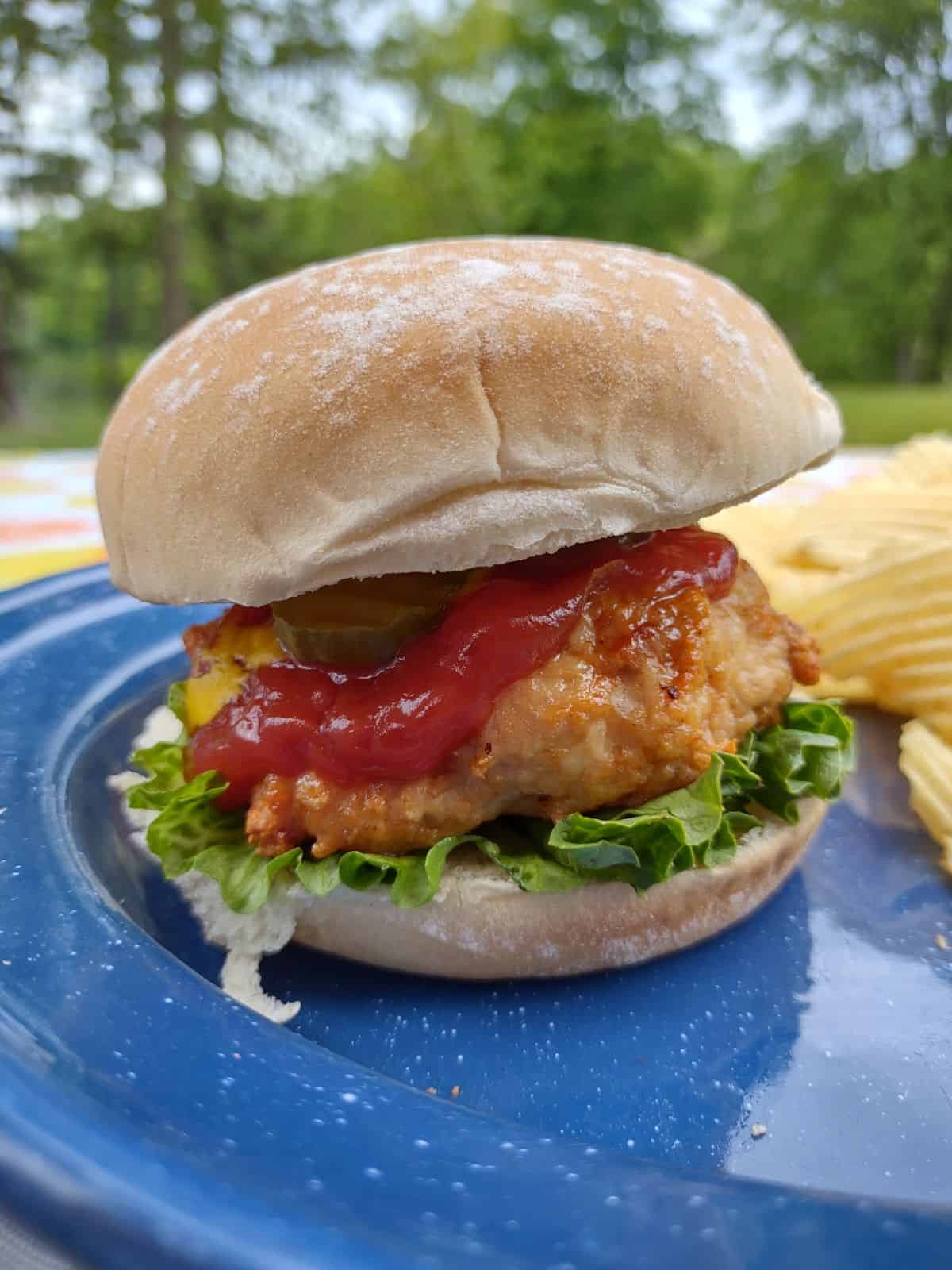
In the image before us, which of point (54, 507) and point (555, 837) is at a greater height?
point (555, 837)

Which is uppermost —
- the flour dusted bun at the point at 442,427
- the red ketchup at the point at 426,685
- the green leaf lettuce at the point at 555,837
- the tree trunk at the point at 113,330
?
the flour dusted bun at the point at 442,427

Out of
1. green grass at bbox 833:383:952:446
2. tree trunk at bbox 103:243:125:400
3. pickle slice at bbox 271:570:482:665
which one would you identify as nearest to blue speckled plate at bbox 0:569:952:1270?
pickle slice at bbox 271:570:482:665

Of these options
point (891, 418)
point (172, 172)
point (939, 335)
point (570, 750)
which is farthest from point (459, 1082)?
point (939, 335)

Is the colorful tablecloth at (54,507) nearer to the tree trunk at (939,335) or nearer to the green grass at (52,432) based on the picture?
the green grass at (52,432)

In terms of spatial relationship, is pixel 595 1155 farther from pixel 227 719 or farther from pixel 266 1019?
pixel 227 719

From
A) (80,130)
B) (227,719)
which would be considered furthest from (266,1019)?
(80,130)

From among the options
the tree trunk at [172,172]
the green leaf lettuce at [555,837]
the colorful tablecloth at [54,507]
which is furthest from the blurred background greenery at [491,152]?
the green leaf lettuce at [555,837]

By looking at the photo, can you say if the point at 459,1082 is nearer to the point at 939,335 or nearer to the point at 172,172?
the point at 172,172
